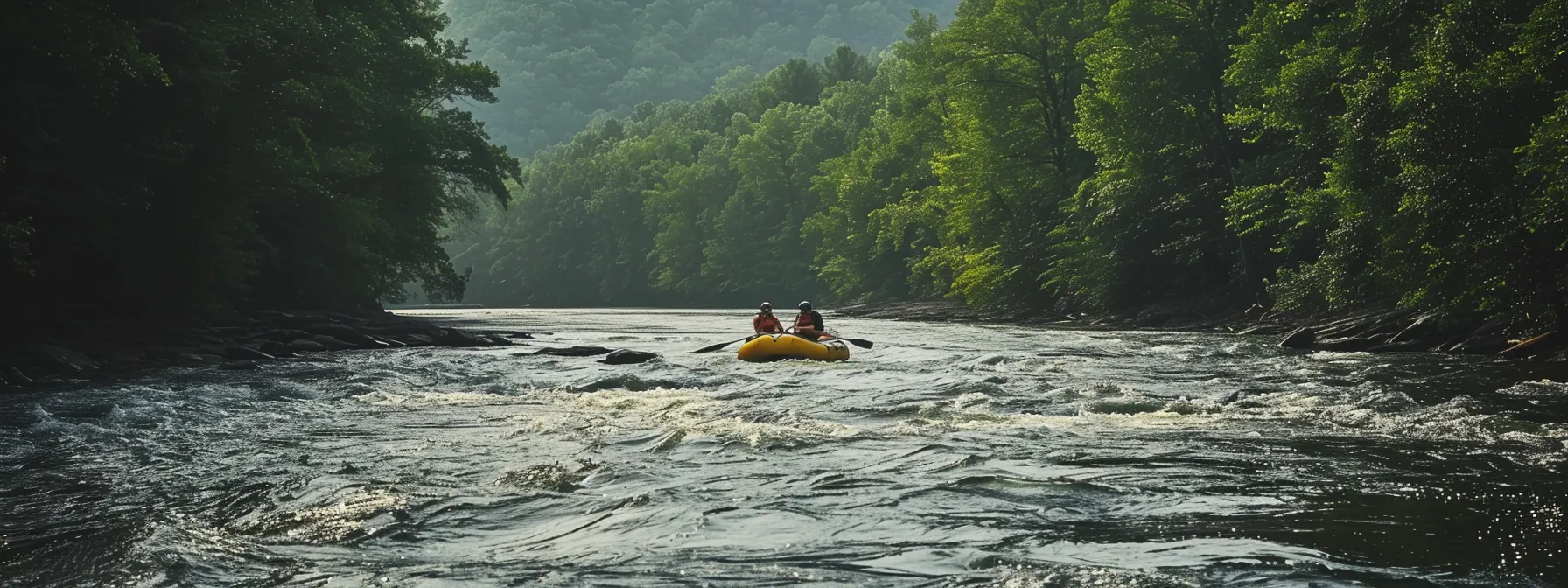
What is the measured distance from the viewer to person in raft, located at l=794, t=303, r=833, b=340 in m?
20.4

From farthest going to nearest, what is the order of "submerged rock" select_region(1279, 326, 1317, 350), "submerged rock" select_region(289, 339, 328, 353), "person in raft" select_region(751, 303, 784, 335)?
"person in raft" select_region(751, 303, 784, 335) → "submerged rock" select_region(289, 339, 328, 353) → "submerged rock" select_region(1279, 326, 1317, 350)

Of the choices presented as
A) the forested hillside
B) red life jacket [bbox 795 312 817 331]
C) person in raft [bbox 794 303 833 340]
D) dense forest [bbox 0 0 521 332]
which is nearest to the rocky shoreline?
person in raft [bbox 794 303 833 340]

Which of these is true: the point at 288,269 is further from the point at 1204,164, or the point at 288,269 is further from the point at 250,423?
the point at 1204,164

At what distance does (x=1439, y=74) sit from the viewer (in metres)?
16.2

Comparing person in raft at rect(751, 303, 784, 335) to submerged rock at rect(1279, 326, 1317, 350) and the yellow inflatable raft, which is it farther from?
submerged rock at rect(1279, 326, 1317, 350)

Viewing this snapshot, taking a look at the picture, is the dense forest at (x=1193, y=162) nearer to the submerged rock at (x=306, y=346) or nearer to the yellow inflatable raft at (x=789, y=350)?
the yellow inflatable raft at (x=789, y=350)

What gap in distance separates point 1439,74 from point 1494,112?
33.4 inches

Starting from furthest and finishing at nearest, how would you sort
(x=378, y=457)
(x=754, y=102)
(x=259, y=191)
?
(x=754, y=102)
(x=259, y=191)
(x=378, y=457)

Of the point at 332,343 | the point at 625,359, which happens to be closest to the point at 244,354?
the point at 332,343

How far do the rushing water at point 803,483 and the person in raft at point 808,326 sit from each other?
594 cm

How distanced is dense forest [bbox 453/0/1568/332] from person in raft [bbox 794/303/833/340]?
8149 mm

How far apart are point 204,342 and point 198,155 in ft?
9.64

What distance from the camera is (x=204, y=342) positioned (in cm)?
1986

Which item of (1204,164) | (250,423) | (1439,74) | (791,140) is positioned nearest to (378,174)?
(1204,164)
